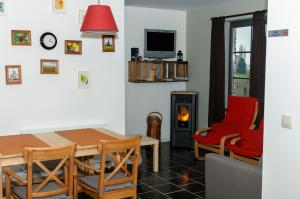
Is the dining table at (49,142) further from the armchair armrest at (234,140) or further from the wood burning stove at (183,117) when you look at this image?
the wood burning stove at (183,117)

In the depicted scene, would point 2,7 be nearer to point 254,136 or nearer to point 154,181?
point 154,181

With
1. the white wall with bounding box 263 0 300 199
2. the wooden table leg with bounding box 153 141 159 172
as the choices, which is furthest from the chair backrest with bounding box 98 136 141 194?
the wooden table leg with bounding box 153 141 159 172

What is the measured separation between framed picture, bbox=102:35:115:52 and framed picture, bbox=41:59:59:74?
2.33 feet

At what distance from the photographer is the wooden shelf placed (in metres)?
6.96

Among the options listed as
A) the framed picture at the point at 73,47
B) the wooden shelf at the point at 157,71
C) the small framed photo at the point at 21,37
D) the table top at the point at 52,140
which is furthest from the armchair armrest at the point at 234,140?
the small framed photo at the point at 21,37

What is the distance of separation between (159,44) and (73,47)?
2.37 metres

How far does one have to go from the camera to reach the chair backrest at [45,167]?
317 centimetres

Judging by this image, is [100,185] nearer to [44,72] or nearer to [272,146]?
[272,146]

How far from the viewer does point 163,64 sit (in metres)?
7.22

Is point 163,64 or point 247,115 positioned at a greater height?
point 163,64

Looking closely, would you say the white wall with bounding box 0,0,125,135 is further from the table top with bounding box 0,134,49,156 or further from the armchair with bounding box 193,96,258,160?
the armchair with bounding box 193,96,258,160

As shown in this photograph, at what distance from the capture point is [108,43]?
548 centimetres

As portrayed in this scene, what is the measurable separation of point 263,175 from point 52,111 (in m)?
3.07

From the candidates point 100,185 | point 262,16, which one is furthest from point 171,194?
point 262,16
